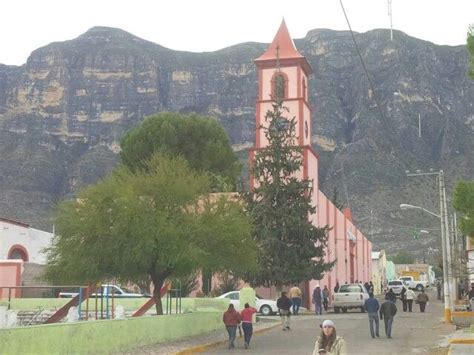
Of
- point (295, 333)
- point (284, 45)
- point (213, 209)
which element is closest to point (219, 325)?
point (295, 333)

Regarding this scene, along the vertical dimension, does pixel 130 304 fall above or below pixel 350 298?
below

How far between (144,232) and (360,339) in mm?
7717

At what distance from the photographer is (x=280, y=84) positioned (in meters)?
50.2

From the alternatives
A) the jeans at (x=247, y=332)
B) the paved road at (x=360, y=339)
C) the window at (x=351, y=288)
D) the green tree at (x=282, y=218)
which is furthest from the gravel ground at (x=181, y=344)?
the window at (x=351, y=288)

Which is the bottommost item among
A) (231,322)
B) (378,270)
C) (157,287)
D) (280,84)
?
(231,322)

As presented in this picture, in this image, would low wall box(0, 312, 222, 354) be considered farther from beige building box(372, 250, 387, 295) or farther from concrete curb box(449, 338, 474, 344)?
beige building box(372, 250, 387, 295)

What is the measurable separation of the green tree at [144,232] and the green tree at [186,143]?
37575 millimetres

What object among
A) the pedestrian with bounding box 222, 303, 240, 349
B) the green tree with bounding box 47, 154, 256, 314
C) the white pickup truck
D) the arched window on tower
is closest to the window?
the arched window on tower

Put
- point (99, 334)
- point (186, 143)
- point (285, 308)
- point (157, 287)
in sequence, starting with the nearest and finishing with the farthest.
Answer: point (99, 334) < point (157, 287) < point (285, 308) < point (186, 143)

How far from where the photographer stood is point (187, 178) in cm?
2486

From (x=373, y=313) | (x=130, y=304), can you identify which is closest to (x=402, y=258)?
(x=130, y=304)

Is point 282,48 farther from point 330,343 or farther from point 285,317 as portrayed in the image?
point 330,343

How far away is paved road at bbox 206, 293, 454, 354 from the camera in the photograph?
20625mm

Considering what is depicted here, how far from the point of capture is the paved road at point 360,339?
67.7 feet
